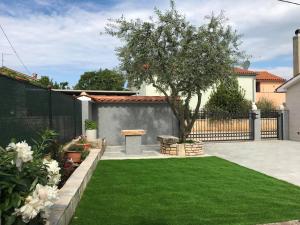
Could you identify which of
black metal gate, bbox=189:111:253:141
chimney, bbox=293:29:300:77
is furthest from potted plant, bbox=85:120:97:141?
chimney, bbox=293:29:300:77

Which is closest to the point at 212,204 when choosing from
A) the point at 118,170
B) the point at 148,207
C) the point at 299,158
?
the point at 148,207

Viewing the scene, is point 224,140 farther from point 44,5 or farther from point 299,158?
point 44,5

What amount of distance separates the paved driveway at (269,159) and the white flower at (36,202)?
7800 millimetres

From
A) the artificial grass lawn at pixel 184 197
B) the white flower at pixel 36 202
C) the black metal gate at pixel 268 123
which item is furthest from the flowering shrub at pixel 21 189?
the black metal gate at pixel 268 123

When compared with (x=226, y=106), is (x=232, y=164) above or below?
below

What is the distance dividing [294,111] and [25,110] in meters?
18.7

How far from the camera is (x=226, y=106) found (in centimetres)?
3484

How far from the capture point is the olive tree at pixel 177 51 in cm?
1476

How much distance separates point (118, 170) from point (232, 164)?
384cm

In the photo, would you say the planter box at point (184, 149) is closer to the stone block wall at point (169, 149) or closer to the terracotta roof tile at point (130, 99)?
the stone block wall at point (169, 149)

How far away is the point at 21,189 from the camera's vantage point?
3.02 meters

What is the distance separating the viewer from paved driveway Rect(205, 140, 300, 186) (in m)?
11.2

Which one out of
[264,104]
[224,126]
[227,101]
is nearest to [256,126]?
[224,126]

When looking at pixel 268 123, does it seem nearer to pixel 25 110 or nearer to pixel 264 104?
pixel 264 104
